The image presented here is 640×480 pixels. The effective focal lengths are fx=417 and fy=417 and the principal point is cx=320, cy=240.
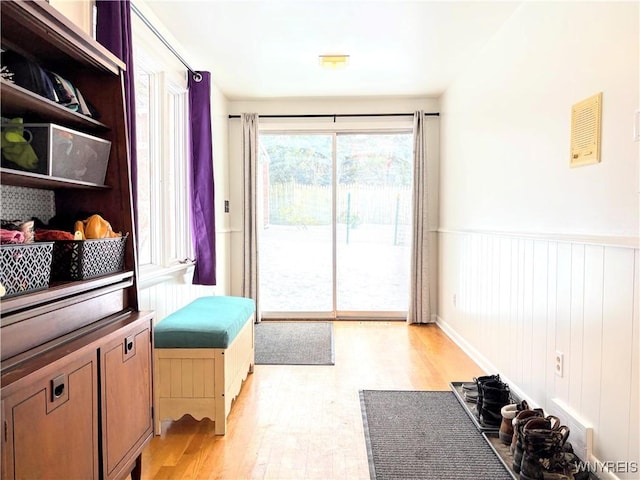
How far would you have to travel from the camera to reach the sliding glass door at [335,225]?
15.1 ft

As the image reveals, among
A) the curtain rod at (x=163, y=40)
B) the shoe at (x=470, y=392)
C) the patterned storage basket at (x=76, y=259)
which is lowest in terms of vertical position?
the shoe at (x=470, y=392)

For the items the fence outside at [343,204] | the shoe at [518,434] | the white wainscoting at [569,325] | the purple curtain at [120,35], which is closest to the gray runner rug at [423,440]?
the shoe at [518,434]

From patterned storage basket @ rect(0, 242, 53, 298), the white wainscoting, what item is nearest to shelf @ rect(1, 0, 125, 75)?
patterned storage basket @ rect(0, 242, 53, 298)

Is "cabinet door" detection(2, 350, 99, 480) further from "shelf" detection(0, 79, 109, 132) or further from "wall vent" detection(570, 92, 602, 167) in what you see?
"wall vent" detection(570, 92, 602, 167)

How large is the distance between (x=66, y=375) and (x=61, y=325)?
0.63 ft

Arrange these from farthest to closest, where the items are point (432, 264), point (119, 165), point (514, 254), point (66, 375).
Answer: point (432, 264)
point (514, 254)
point (119, 165)
point (66, 375)

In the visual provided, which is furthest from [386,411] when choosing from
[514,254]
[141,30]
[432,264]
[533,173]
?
[141,30]

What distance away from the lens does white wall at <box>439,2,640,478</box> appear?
163 cm

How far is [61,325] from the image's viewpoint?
4.43 feet

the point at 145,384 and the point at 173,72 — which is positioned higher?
the point at 173,72

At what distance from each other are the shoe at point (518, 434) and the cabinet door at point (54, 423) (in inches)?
66.3

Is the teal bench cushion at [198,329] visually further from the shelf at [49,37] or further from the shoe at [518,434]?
the shoe at [518,434]

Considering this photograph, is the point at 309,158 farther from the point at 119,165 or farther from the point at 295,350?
the point at 119,165

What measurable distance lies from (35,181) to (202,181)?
1.97 metres
